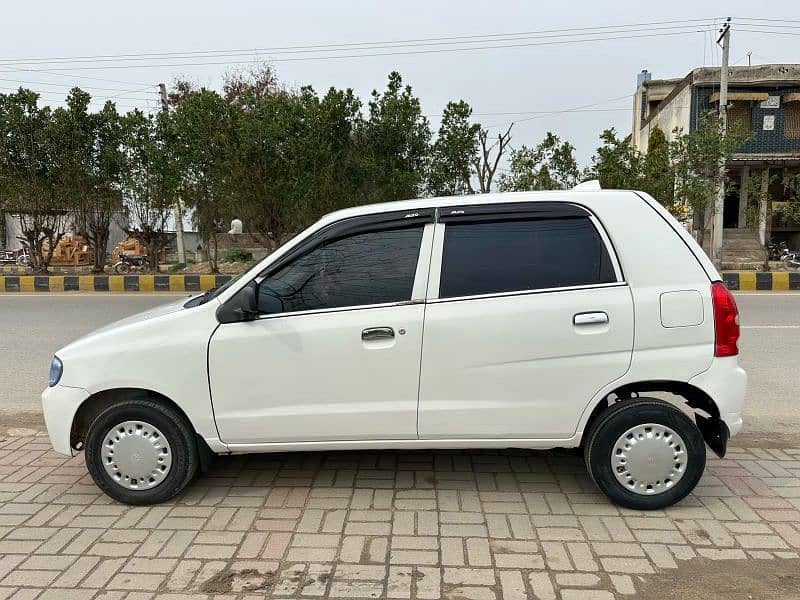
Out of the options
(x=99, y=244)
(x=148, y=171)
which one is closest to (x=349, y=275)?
(x=148, y=171)

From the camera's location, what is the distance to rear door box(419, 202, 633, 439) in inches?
127

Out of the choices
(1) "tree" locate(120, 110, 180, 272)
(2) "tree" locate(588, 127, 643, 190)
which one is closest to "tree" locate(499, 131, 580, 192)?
(2) "tree" locate(588, 127, 643, 190)

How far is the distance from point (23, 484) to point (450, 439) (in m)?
2.77

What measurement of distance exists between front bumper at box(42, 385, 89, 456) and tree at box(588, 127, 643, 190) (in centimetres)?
1843

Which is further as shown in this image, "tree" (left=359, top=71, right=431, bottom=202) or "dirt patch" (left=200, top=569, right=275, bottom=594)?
"tree" (left=359, top=71, right=431, bottom=202)

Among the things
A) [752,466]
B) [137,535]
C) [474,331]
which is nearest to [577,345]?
[474,331]

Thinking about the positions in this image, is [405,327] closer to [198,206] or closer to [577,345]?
[577,345]

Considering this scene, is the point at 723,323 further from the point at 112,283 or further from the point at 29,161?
the point at 29,161

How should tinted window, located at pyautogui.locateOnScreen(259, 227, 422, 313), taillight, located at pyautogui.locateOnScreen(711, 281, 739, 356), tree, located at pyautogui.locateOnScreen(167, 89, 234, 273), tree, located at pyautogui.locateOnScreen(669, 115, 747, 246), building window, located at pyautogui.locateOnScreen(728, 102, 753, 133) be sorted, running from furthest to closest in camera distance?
building window, located at pyautogui.locateOnScreen(728, 102, 753, 133) < tree, located at pyautogui.locateOnScreen(669, 115, 747, 246) < tree, located at pyautogui.locateOnScreen(167, 89, 234, 273) < tinted window, located at pyautogui.locateOnScreen(259, 227, 422, 313) < taillight, located at pyautogui.locateOnScreen(711, 281, 739, 356)

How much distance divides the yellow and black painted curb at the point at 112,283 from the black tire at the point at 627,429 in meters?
14.8

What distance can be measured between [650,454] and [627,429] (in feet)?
0.62

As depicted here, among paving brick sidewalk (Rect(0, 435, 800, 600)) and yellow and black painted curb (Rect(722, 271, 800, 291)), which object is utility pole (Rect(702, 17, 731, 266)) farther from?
paving brick sidewalk (Rect(0, 435, 800, 600))

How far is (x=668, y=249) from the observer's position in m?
3.31

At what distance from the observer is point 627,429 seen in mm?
3289
